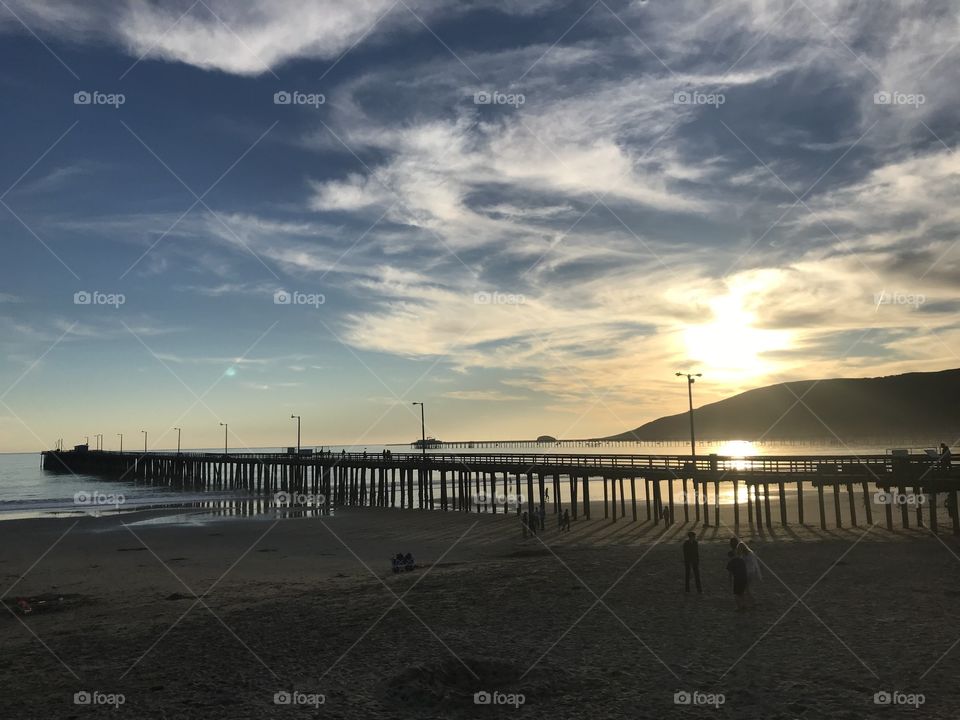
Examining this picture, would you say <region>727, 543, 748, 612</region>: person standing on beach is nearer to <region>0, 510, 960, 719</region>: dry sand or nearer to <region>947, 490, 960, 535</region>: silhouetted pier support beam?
<region>0, 510, 960, 719</region>: dry sand

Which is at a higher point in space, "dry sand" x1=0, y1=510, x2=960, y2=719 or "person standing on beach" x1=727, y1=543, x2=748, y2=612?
"person standing on beach" x1=727, y1=543, x2=748, y2=612

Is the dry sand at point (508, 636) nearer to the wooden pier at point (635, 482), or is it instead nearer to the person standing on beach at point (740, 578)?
the person standing on beach at point (740, 578)

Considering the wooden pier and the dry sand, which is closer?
the dry sand

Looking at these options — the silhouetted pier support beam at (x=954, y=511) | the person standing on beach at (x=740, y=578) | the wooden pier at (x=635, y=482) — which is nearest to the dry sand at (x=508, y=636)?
the person standing on beach at (x=740, y=578)

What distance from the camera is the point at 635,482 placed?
2292 inches

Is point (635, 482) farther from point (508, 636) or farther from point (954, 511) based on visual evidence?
point (508, 636)

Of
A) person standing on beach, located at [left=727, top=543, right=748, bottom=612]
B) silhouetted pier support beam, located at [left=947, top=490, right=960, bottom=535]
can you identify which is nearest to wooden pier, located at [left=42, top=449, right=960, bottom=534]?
silhouetted pier support beam, located at [left=947, top=490, right=960, bottom=535]

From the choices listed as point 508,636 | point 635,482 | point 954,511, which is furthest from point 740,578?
point 635,482

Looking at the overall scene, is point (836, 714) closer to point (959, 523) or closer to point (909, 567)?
point (909, 567)

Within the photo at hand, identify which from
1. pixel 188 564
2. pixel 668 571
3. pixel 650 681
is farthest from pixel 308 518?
pixel 650 681

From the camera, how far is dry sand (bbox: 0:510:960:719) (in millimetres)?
9648

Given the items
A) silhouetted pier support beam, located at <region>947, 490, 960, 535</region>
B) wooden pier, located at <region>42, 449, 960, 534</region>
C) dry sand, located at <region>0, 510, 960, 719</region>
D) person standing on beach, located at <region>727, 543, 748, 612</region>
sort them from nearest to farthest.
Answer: dry sand, located at <region>0, 510, 960, 719</region>, person standing on beach, located at <region>727, 543, 748, 612</region>, silhouetted pier support beam, located at <region>947, 490, 960, 535</region>, wooden pier, located at <region>42, 449, 960, 534</region>

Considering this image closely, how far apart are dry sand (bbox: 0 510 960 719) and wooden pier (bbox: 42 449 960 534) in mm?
5066

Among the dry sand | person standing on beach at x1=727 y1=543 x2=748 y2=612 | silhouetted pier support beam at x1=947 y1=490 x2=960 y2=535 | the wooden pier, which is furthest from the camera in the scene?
the wooden pier
